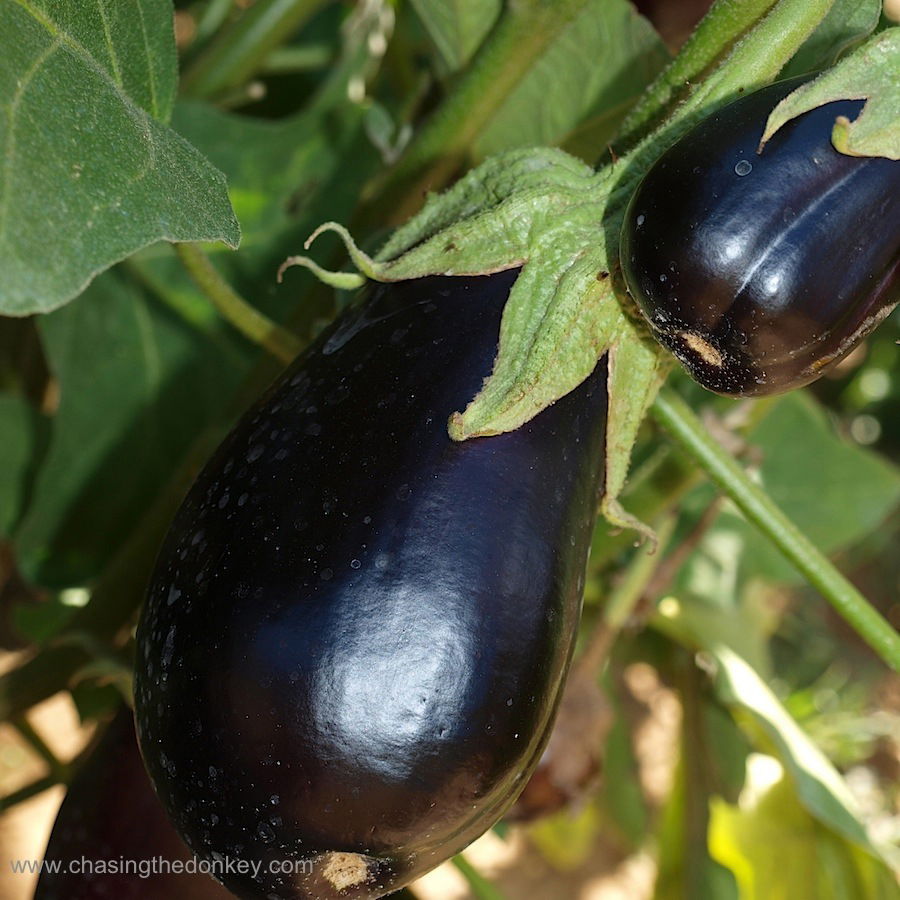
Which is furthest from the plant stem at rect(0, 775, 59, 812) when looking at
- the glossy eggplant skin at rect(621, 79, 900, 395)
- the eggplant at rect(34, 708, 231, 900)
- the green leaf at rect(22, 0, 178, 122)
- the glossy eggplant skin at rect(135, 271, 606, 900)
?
the glossy eggplant skin at rect(621, 79, 900, 395)

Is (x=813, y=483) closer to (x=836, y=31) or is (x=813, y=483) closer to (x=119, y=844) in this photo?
(x=836, y=31)

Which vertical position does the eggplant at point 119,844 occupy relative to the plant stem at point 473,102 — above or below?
below

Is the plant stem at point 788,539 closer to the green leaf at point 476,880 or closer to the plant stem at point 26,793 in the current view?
the green leaf at point 476,880

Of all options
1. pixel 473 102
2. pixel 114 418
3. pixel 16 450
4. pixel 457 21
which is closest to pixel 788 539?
pixel 473 102

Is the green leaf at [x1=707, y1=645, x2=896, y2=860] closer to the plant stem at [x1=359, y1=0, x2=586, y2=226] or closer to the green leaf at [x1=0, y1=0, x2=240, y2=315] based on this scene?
the plant stem at [x1=359, y1=0, x2=586, y2=226]

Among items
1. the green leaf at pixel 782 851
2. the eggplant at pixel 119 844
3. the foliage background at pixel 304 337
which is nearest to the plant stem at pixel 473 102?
the foliage background at pixel 304 337
